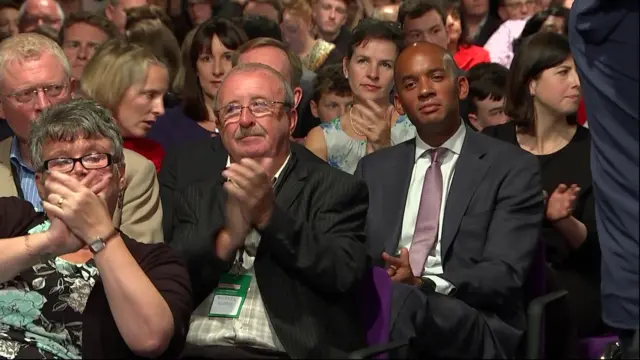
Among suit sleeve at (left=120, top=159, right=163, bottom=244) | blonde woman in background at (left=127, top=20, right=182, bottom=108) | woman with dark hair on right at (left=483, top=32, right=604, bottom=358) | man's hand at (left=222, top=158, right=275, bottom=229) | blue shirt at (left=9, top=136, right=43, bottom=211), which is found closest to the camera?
man's hand at (left=222, top=158, right=275, bottom=229)

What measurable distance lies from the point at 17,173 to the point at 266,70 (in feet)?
3.16

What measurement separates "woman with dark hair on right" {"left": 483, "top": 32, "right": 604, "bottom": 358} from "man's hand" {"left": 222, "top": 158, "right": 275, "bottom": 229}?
1.07m

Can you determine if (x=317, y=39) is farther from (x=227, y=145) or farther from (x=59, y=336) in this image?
(x=59, y=336)

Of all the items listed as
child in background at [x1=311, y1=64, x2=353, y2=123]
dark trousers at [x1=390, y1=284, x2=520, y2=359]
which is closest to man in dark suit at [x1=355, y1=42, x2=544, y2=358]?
dark trousers at [x1=390, y1=284, x2=520, y2=359]

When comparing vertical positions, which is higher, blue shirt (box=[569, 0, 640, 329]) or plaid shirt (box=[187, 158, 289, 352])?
blue shirt (box=[569, 0, 640, 329])

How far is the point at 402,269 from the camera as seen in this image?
3.47m

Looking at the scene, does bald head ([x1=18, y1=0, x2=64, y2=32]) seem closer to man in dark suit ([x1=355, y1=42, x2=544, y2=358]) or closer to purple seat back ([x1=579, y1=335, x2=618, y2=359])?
man in dark suit ([x1=355, y1=42, x2=544, y2=358])

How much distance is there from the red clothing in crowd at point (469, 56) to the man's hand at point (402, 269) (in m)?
2.89

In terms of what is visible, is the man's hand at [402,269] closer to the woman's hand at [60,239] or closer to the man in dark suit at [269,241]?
the man in dark suit at [269,241]

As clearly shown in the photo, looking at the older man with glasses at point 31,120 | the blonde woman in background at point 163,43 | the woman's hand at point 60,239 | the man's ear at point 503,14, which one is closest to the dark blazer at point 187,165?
the older man with glasses at point 31,120

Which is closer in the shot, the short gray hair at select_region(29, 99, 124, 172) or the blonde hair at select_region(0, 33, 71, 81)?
the short gray hair at select_region(29, 99, 124, 172)

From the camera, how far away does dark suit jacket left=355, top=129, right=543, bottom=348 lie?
3.47 metres

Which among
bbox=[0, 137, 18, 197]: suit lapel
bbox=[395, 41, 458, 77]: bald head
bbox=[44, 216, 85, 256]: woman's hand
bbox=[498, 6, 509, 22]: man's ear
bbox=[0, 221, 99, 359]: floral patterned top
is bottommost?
bbox=[0, 221, 99, 359]: floral patterned top

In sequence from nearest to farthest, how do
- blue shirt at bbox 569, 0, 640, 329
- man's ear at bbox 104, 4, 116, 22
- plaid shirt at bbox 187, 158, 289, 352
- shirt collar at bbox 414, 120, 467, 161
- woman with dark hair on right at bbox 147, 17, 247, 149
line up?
1. blue shirt at bbox 569, 0, 640, 329
2. plaid shirt at bbox 187, 158, 289, 352
3. shirt collar at bbox 414, 120, 467, 161
4. woman with dark hair on right at bbox 147, 17, 247, 149
5. man's ear at bbox 104, 4, 116, 22
